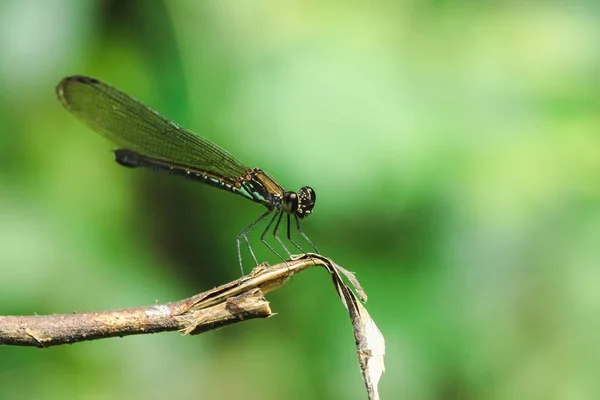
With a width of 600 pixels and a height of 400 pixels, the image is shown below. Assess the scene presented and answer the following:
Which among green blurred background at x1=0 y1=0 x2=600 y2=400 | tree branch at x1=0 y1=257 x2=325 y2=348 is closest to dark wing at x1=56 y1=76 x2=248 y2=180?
green blurred background at x1=0 y1=0 x2=600 y2=400

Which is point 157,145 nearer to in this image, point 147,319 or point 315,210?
point 315,210

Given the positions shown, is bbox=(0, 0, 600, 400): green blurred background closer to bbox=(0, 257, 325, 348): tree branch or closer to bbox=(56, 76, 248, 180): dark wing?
bbox=(56, 76, 248, 180): dark wing

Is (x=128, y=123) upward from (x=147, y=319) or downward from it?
upward

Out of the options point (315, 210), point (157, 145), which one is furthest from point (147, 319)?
point (315, 210)

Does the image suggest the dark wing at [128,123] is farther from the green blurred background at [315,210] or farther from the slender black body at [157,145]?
the green blurred background at [315,210]

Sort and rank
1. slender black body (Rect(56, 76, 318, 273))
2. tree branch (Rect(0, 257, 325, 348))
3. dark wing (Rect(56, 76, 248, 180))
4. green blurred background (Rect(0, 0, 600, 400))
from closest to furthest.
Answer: tree branch (Rect(0, 257, 325, 348)), slender black body (Rect(56, 76, 318, 273)), dark wing (Rect(56, 76, 248, 180)), green blurred background (Rect(0, 0, 600, 400))

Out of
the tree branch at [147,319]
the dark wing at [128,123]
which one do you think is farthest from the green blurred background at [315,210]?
the tree branch at [147,319]

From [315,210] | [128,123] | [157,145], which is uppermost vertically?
[128,123]
